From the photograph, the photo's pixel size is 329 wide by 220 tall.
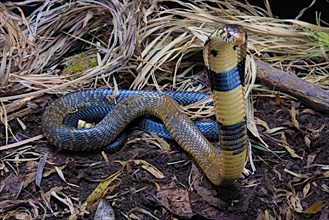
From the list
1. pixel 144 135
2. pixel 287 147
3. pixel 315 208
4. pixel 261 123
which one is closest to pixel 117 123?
pixel 144 135

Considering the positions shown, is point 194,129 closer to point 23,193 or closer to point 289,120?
point 289,120

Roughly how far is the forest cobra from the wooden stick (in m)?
0.57

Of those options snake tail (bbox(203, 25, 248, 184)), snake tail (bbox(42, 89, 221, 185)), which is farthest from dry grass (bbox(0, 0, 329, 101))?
snake tail (bbox(203, 25, 248, 184))

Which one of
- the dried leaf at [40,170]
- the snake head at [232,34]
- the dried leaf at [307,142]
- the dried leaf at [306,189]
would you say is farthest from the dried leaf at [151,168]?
the snake head at [232,34]

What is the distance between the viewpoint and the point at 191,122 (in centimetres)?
429

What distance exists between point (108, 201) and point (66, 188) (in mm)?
355

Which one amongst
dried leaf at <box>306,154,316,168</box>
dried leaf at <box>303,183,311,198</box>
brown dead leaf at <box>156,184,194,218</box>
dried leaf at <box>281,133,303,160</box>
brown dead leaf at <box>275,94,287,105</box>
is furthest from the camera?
brown dead leaf at <box>275,94,287,105</box>

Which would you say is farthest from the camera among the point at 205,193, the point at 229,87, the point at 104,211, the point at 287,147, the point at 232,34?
the point at 287,147

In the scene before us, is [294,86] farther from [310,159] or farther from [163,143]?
[163,143]

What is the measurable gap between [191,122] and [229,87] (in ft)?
3.73

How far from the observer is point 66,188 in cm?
374

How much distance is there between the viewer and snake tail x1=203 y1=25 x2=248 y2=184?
122 inches

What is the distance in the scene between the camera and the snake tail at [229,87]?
10.2ft

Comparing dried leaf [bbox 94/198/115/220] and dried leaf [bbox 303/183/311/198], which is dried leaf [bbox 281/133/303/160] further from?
dried leaf [bbox 94/198/115/220]
